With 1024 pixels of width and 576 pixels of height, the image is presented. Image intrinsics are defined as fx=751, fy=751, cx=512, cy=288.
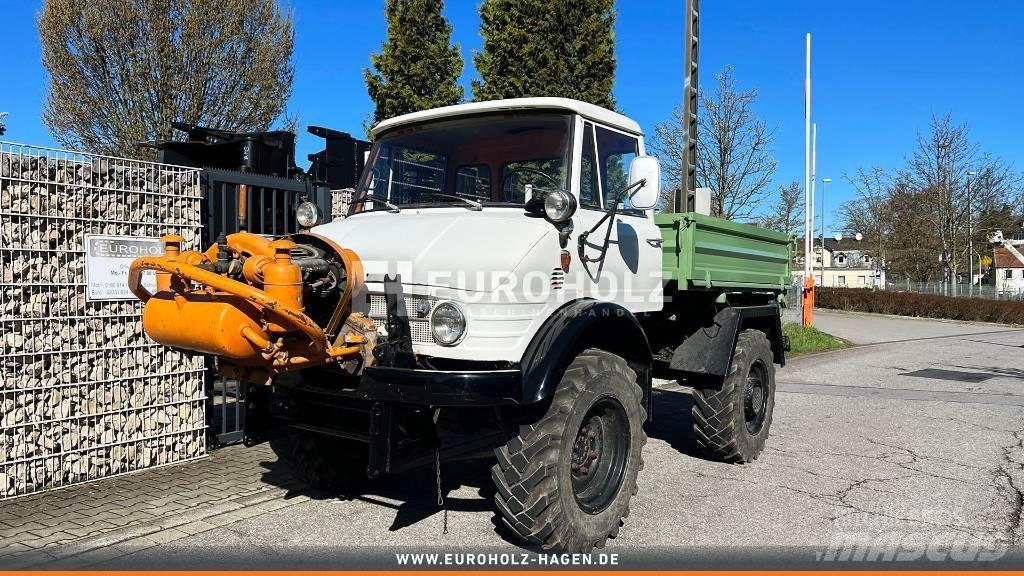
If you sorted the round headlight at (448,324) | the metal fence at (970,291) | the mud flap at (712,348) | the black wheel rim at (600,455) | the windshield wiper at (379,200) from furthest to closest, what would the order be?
1. the metal fence at (970,291)
2. the mud flap at (712,348)
3. the windshield wiper at (379,200)
4. the black wheel rim at (600,455)
5. the round headlight at (448,324)

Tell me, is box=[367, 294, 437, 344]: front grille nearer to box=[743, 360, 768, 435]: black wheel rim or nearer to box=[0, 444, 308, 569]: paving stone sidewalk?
box=[0, 444, 308, 569]: paving stone sidewalk

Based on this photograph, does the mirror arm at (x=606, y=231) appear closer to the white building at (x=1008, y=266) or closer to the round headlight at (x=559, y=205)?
the round headlight at (x=559, y=205)

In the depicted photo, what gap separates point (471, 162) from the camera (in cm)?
507

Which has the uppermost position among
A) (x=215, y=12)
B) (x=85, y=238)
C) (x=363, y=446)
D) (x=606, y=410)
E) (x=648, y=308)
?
(x=215, y=12)

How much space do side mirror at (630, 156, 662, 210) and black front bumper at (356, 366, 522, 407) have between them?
4.95 ft

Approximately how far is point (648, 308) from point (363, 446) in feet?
7.46

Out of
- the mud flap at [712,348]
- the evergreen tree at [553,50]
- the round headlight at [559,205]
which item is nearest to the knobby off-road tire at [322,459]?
the round headlight at [559,205]

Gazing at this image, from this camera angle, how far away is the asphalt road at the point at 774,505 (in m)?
4.44

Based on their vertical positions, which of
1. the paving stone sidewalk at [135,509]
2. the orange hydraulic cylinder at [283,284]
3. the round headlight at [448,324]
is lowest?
the paving stone sidewalk at [135,509]

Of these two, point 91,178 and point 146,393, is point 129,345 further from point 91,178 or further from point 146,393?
point 91,178

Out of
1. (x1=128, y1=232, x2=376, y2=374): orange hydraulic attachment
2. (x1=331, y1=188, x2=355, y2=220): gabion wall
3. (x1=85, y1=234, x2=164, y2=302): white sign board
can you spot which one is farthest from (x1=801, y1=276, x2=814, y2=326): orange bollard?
(x1=128, y1=232, x2=376, y2=374): orange hydraulic attachment

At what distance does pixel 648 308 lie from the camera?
539 centimetres

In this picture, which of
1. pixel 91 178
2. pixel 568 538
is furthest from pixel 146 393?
pixel 568 538

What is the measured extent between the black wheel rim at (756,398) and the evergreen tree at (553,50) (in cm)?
923
